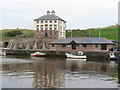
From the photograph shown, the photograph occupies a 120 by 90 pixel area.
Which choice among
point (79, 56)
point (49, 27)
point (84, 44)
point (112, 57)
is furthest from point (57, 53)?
point (49, 27)

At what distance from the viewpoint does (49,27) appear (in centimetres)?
8588

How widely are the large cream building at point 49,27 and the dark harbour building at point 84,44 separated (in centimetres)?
1723

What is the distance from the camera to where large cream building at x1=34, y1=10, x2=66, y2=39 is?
279ft

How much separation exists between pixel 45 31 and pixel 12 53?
19.8 m

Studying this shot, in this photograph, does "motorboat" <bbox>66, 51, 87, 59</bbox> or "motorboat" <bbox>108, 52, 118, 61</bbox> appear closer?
"motorboat" <bbox>108, 52, 118, 61</bbox>

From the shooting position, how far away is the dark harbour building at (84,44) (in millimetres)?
61719

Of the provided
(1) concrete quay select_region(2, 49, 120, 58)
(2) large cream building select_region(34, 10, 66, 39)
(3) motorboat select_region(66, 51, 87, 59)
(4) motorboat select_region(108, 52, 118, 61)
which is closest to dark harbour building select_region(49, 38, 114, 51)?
(1) concrete quay select_region(2, 49, 120, 58)

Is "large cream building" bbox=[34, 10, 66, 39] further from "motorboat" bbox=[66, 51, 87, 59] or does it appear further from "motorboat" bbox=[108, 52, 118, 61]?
"motorboat" bbox=[108, 52, 118, 61]

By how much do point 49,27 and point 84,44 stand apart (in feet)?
82.8

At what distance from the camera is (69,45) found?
65312 mm

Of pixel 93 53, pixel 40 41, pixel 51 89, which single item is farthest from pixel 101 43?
pixel 51 89

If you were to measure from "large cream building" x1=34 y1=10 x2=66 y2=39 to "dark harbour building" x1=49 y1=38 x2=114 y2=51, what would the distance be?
56.5 feet

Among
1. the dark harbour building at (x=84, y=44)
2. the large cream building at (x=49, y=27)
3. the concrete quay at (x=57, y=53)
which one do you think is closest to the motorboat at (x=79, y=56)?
the concrete quay at (x=57, y=53)

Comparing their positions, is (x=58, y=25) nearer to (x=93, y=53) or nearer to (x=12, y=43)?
(x=12, y=43)
